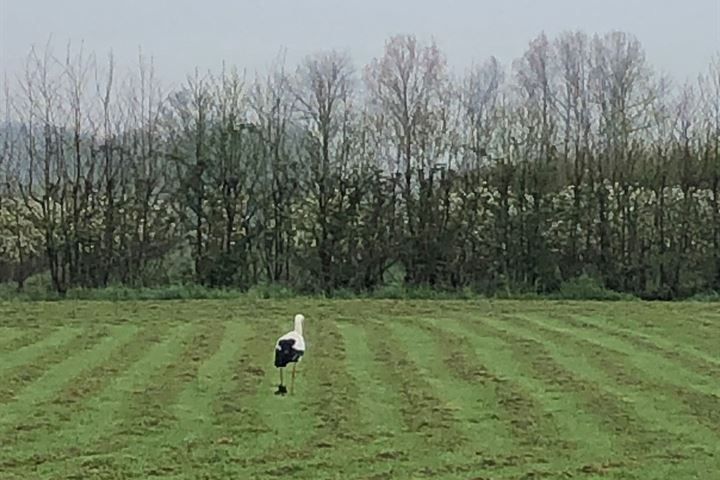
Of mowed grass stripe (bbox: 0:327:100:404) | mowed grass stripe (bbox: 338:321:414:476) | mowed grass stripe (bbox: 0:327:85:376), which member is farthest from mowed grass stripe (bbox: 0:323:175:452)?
mowed grass stripe (bbox: 338:321:414:476)

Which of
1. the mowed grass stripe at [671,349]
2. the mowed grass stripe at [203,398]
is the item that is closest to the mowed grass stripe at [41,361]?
the mowed grass stripe at [203,398]

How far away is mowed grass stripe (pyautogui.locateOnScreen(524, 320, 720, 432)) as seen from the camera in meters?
7.33

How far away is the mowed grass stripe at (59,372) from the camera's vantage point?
7.11 m

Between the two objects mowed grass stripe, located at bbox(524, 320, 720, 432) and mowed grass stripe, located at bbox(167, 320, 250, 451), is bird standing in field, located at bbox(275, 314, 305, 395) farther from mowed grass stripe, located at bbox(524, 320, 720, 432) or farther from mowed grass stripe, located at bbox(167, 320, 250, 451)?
mowed grass stripe, located at bbox(524, 320, 720, 432)

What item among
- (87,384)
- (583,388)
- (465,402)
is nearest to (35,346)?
(87,384)

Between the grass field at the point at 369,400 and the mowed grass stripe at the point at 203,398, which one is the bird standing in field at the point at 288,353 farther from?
the mowed grass stripe at the point at 203,398

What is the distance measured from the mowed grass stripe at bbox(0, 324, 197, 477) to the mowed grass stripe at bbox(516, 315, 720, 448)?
3182 mm

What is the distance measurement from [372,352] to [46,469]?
4657mm

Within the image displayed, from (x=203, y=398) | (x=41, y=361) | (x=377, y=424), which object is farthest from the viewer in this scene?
(x=41, y=361)

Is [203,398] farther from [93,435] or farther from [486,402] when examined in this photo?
[486,402]

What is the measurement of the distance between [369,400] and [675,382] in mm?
2381

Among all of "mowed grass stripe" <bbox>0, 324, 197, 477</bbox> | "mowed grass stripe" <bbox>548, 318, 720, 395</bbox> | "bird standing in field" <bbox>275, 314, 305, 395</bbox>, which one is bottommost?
"mowed grass stripe" <bbox>0, 324, 197, 477</bbox>

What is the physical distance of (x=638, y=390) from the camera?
8086mm

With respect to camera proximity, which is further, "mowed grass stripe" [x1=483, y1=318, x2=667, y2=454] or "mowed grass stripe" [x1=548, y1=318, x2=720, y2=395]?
"mowed grass stripe" [x1=548, y1=318, x2=720, y2=395]
